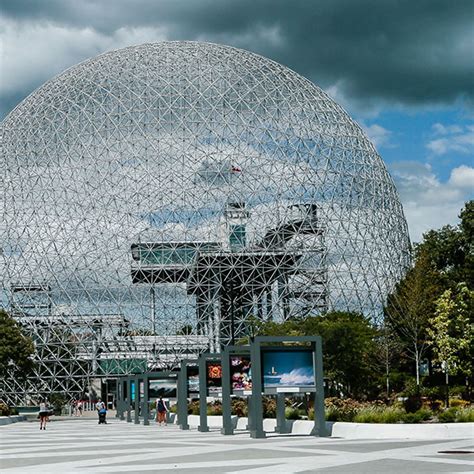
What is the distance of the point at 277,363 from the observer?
27.0 metres

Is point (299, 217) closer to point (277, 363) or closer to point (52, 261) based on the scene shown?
point (52, 261)

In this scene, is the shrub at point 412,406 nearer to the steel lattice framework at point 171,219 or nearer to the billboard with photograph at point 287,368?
the billboard with photograph at point 287,368

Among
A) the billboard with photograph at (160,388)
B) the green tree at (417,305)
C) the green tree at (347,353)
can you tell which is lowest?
the billboard with photograph at (160,388)

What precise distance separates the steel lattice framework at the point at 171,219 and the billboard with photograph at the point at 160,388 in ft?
86.7

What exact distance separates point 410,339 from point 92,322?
27.2 meters

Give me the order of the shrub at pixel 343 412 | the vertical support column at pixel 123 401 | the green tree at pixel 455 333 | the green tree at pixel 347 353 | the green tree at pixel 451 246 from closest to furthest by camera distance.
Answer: the shrub at pixel 343 412
the green tree at pixel 455 333
the green tree at pixel 347 353
the vertical support column at pixel 123 401
the green tree at pixel 451 246

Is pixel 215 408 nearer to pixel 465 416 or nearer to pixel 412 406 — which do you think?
pixel 412 406

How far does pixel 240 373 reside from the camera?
28828 mm

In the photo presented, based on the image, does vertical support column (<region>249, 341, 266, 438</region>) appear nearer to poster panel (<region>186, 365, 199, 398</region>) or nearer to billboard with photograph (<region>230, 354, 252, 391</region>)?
billboard with photograph (<region>230, 354, 252, 391</region>)

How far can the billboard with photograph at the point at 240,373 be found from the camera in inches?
1123

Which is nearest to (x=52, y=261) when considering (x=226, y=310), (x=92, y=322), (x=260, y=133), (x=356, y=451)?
(x=92, y=322)

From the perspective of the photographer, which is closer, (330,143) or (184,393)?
(184,393)

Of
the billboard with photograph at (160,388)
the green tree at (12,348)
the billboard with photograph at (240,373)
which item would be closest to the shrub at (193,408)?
the billboard with photograph at (160,388)

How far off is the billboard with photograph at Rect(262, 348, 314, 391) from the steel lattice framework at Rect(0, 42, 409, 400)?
4327 centimetres
